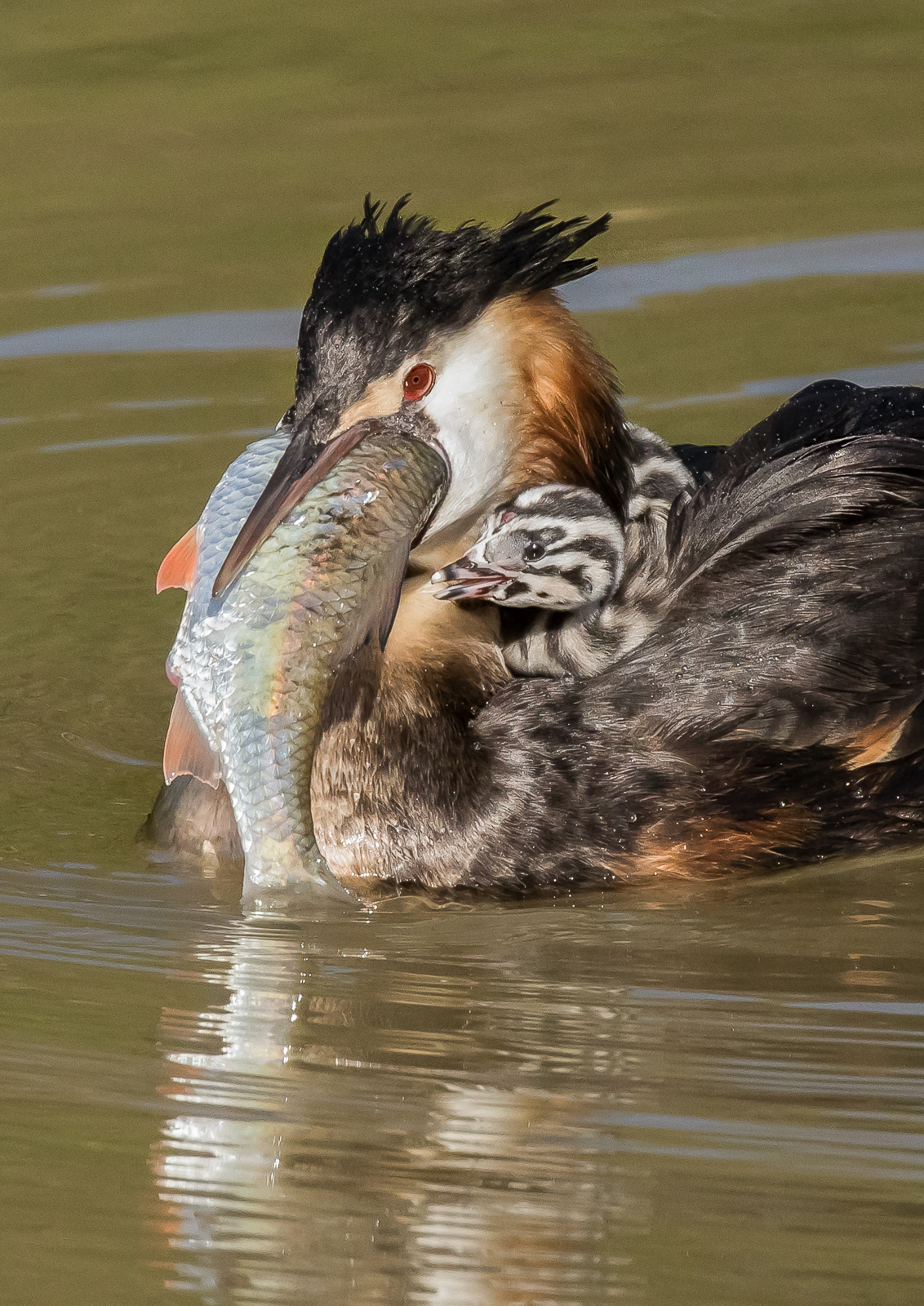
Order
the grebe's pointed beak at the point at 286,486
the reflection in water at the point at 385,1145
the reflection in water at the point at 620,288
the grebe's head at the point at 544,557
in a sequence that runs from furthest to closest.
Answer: the reflection in water at the point at 620,288 < the grebe's head at the point at 544,557 < the grebe's pointed beak at the point at 286,486 < the reflection in water at the point at 385,1145

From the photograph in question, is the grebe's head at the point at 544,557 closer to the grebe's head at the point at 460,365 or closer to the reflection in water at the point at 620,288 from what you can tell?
the grebe's head at the point at 460,365

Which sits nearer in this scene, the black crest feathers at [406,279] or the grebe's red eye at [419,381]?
the black crest feathers at [406,279]

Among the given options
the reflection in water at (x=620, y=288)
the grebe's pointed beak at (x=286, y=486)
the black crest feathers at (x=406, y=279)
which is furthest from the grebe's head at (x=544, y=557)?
the reflection in water at (x=620, y=288)

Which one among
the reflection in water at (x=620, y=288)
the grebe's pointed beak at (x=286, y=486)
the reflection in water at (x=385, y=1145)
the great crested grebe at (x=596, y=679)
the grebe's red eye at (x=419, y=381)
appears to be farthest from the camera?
the reflection in water at (x=620, y=288)

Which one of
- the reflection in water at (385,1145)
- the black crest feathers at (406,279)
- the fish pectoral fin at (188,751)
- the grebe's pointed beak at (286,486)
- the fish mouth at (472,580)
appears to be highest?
the black crest feathers at (406,279)

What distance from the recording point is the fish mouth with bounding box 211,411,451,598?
14.8 ft

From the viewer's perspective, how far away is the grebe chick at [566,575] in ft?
15.7

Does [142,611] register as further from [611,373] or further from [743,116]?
[743,116]

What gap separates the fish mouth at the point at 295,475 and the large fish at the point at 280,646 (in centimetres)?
3

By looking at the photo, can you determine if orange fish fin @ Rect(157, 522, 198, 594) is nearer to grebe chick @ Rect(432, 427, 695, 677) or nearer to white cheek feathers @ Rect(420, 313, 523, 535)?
grebe chick @ Rect(432, 427, 695, 677)

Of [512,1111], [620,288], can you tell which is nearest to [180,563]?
[512,1111]

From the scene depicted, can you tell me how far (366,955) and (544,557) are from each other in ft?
3.25

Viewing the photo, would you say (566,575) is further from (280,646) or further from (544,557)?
(280,646)

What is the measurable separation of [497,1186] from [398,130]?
657 centimetres
